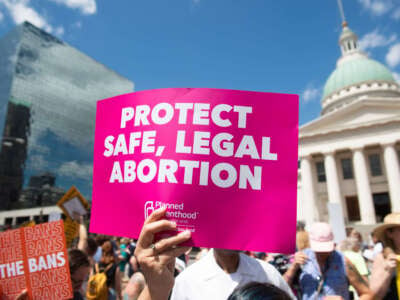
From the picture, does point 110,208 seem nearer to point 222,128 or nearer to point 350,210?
point 222,128

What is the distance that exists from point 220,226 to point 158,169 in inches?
16.8

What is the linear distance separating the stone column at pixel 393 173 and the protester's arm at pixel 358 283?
107 ft

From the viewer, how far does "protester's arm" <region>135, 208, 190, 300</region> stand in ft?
4.32

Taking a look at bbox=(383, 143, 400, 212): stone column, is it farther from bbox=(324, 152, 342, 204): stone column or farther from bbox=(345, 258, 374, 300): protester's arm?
bbox=(345, 258, 374, 300): protester's arm

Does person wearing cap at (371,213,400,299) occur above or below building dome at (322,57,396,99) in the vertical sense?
below

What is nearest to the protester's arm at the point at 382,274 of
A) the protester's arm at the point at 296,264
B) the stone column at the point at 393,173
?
the protester's arm at the point at 296,264

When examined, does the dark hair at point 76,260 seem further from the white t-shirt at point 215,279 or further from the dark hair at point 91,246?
the dark hair at point 91,246

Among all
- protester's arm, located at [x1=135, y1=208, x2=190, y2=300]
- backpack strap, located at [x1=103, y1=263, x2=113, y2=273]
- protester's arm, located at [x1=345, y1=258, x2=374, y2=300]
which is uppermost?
protester's arm, located at [x1=135, y1=208, x2=190, y2=300]

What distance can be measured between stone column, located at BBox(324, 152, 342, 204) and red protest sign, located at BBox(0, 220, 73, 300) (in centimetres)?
3504

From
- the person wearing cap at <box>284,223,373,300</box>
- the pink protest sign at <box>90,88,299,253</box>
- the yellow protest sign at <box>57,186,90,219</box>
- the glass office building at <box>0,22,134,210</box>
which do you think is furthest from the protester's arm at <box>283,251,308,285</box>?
the glass office building at <box>0,22,134,210</box>

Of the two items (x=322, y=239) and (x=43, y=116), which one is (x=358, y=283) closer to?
(x=322, y=239)

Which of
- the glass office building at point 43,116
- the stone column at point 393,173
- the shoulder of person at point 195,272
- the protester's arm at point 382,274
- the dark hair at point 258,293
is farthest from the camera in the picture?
the glass office building at point 43,116

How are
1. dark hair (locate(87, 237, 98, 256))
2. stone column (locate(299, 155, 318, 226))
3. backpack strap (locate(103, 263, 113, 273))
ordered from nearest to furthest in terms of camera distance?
backpack strap (locate(103, 263, 113, 273)) < dark hair (locate(87, 237, 98, 256)) < stone column (locate(299, 155, 318, 226))

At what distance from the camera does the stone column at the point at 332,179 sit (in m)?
33.2
